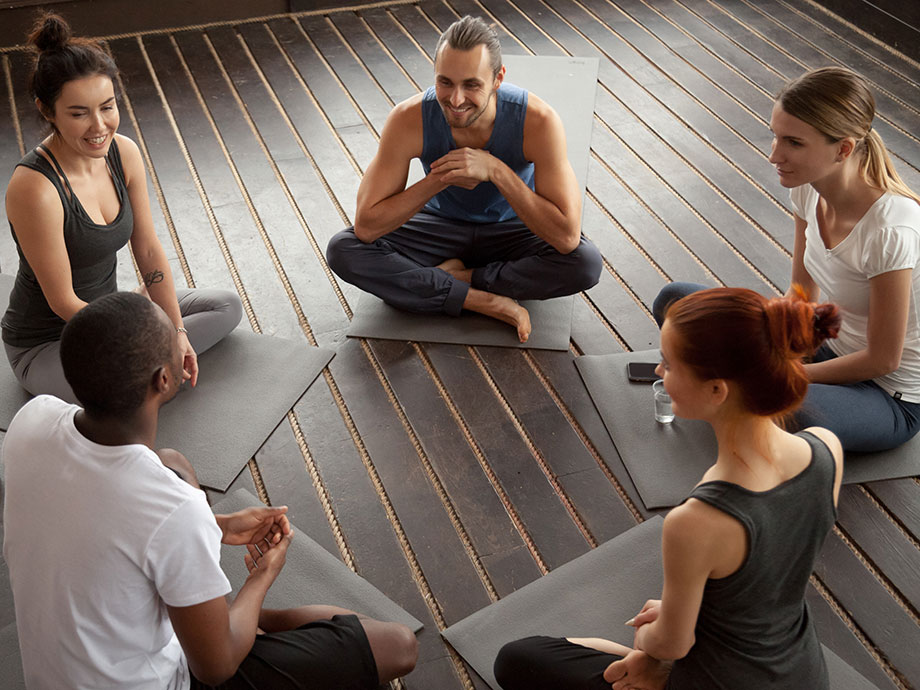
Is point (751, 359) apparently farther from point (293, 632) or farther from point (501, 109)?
point (501, 109)

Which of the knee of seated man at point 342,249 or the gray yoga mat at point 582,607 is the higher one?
the knee of seated man at point 342,249

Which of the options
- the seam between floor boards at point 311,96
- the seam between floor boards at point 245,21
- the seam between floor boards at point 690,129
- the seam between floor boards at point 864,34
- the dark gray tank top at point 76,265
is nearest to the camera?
the dark gray tank top at point 76,265

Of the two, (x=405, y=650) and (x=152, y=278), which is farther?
(x=152, y=278)

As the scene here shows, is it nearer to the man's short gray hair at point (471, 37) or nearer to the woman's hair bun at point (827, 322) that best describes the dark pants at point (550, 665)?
the woman's hair bun at point (827, 322)

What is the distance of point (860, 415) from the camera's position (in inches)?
89.3

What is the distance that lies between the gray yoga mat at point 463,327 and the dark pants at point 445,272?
0.13 feet

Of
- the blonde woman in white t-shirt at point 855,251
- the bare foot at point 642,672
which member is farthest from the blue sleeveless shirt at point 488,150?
the bare foot at point 642,672

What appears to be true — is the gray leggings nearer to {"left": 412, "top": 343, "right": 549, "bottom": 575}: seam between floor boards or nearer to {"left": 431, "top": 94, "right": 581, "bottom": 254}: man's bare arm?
{"left": 412, "top": 343, "right": 549, "bottom": 575}: seam between floor boards

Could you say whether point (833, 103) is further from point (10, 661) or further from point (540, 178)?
point (10, 661)

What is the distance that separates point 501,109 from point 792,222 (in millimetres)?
1241

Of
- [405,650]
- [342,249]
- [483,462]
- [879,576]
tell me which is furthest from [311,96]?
[879,576]

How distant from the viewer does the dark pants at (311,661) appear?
5.35 ft

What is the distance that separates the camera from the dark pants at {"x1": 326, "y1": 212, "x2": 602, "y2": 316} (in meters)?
2.86

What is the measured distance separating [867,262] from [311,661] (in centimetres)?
149
